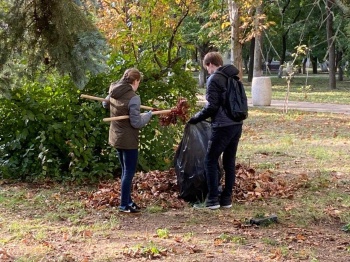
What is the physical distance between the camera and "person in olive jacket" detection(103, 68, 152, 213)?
6309 mm

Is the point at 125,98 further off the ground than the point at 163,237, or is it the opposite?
the point at 125,98

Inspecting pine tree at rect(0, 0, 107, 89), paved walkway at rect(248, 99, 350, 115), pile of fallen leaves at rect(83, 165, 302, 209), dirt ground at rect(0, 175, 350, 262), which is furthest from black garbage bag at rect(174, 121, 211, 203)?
paved walkway at rect(248, 99, 350, 115)

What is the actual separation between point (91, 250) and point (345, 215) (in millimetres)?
2729

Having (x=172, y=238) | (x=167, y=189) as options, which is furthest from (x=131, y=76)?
(x=172, y=238)

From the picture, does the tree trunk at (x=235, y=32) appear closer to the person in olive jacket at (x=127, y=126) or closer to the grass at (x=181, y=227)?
the grass at (x=181, y=227)

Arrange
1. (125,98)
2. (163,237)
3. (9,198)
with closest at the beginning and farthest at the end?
(163,237) < (125,98) < (9,198)

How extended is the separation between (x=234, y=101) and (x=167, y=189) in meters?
1.53

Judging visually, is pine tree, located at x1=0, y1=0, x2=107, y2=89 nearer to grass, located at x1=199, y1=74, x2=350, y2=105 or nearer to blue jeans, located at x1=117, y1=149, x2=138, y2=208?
blue jeans, located at x1=117, y1=149, x2=138, y2=208

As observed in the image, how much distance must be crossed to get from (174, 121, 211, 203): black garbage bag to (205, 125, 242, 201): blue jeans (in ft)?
0.67

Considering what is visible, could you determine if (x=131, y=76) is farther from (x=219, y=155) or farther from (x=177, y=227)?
(x=177, y=227)

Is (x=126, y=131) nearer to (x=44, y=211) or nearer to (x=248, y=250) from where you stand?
(x=44, y=211)

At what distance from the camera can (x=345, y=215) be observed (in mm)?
6289

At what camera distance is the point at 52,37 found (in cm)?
675

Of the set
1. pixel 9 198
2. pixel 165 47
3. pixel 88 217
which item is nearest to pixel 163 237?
pixel 88 217
